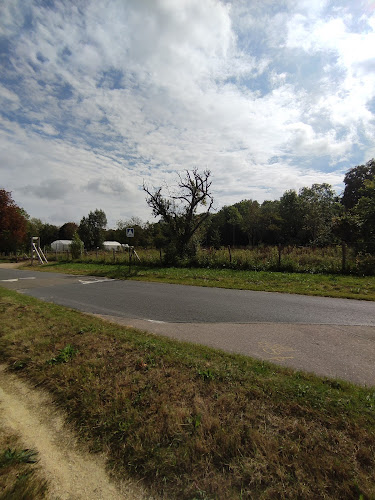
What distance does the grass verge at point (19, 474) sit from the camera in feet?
6.09

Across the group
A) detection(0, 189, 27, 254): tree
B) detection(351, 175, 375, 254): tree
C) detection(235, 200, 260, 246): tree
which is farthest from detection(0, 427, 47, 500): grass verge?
detection(235, 200, 260, 246): tree

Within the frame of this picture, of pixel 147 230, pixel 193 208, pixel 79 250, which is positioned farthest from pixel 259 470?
pixel 147 230

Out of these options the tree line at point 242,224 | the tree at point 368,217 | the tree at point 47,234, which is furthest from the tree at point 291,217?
the tree at point 47,234

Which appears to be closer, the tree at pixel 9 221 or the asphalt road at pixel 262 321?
the asphalt road at pixel 262 321

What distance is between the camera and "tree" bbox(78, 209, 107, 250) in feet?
220

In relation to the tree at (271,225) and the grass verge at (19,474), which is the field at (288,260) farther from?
the tree at (271,225)

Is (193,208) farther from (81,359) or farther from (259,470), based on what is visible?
(259,470)

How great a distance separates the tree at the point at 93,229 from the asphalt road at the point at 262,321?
6018 cm

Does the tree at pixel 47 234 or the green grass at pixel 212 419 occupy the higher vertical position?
the tree at pixel 47 234

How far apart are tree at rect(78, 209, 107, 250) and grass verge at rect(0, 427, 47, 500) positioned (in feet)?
216

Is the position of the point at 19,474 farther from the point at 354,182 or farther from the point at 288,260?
the point at 354,182

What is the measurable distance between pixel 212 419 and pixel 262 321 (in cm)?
372

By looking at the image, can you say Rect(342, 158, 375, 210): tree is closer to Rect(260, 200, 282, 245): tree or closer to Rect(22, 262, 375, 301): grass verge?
Rect(260, 200, 282, 245): tree

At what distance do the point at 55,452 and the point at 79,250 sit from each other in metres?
28.3
